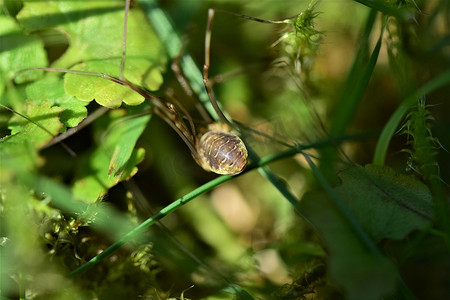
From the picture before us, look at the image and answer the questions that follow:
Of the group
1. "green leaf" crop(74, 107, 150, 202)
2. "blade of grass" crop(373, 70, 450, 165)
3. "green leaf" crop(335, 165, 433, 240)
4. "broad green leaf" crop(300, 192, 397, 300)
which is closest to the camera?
"broad green leaf" crop(300, 192, 397, 300)

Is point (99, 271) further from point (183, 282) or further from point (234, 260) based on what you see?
point (234, 260)

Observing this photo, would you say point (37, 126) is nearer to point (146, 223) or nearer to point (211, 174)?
point (146, 223)

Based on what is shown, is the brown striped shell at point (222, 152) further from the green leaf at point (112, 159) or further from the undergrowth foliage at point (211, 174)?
the green leaf at point (112, 159)

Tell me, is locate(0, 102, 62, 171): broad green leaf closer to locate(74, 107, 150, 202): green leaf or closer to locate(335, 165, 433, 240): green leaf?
locate(74, 107, 150, 202): green leaf

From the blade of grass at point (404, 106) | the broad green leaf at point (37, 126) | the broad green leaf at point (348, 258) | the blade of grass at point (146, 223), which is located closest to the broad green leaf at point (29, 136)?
the broad green leaf at point (37, 126)

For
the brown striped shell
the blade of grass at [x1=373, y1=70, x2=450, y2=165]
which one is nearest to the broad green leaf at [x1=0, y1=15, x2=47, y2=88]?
the brown striped shell
